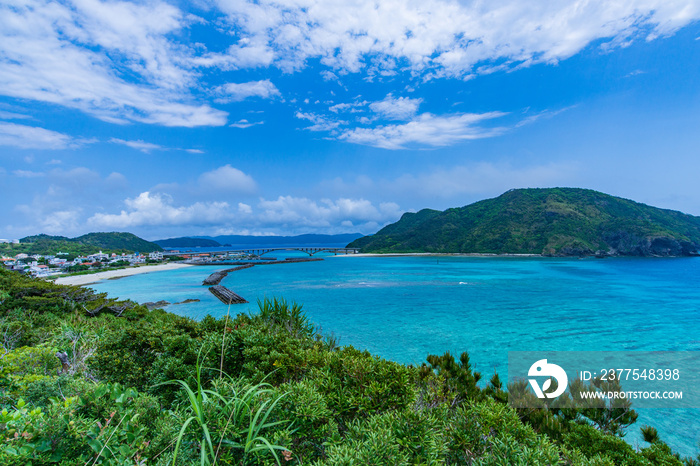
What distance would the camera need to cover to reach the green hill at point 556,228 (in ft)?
268

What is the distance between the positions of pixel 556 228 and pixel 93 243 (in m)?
174

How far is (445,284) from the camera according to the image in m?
36.3

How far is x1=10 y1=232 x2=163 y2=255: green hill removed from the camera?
9112cm

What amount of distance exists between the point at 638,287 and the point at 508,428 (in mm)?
45489

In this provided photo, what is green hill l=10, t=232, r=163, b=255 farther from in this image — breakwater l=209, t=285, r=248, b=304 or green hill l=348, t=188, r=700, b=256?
green hill l=348, t=188, r=700, b=256

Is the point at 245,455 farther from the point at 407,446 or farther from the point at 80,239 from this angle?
the point at 80,239

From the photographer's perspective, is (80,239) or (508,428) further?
(80,239)

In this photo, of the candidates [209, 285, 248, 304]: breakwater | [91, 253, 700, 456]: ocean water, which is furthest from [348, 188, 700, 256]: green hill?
[209, 285, 248, 304]: breakwater

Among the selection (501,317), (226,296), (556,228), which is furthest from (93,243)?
(556,228)

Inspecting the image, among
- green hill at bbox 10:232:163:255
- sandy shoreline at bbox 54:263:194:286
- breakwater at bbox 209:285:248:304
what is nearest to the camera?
breakwater at bbox 209:285:248:304

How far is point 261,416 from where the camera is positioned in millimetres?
2244

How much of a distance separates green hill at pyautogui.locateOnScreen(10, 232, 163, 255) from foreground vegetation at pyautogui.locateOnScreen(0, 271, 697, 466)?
112m

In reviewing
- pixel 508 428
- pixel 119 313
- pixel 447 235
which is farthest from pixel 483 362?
pixel 447 235

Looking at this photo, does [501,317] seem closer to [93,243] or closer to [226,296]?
[226,296]
